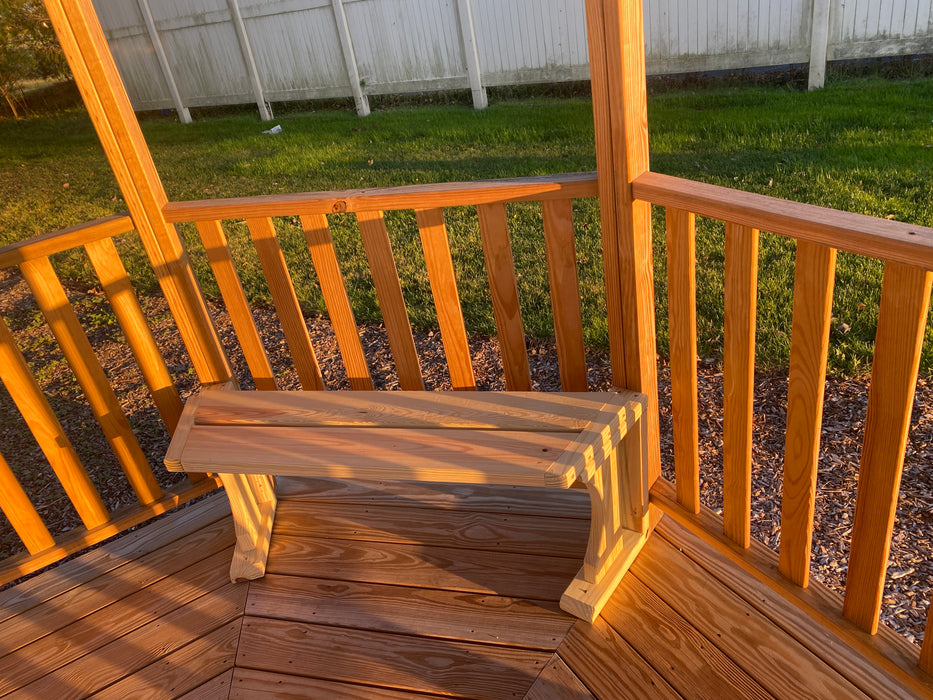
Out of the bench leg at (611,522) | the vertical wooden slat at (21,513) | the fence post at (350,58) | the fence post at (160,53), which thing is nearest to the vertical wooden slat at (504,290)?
the bench leg at (611,522)

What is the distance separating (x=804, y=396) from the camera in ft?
4.79

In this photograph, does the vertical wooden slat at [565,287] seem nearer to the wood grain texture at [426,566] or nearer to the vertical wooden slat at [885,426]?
the wood grain texture at [426,566]

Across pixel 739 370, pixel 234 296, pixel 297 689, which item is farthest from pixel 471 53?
pixel 297 689

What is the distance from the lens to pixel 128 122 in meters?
2.03

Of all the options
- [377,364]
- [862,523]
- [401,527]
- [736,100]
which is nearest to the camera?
[862,523]

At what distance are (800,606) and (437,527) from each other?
105cm

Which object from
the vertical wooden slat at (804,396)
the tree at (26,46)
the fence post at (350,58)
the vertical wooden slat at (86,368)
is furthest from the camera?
the tree at (26,46)

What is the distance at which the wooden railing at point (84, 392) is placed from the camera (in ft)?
6.80

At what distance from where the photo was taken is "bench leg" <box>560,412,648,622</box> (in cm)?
184

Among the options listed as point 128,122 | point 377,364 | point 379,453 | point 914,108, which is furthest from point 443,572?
point 914,108

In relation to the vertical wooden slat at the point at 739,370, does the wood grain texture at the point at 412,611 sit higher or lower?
lower

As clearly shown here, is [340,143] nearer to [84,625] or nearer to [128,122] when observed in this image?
[128,122]

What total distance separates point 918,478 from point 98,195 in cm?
759

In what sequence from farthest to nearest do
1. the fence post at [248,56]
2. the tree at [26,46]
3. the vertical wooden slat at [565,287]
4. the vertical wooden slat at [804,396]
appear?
1. the tree at [26,46]
2. the fence post at [248,56]
3. the vertical wooden slat at [565,287]
4. the vertical wooden slat at [804,396]
